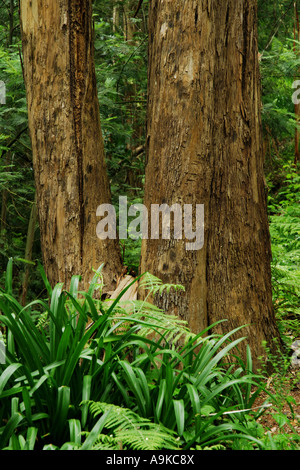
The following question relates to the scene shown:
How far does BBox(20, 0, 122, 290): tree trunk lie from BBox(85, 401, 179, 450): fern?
5.08 ft

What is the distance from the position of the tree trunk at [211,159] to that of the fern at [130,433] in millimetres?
1043

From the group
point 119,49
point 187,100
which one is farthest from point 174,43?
point 119,49

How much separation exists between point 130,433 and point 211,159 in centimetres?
200

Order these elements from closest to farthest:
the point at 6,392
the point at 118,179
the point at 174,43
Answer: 1. the point at 6,392
2. the point at 174,43
3. the point at 118,179

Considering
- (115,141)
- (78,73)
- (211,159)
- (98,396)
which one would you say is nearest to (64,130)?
(78,73)

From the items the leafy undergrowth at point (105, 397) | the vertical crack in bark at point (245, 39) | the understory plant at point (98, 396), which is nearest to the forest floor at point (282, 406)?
the leafy undergrowth at point (105, 397)

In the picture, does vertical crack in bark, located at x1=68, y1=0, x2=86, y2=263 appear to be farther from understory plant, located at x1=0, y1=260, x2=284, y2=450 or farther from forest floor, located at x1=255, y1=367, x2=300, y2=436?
forest floor, located at x1=255, y1=367, x2=300, y2=436

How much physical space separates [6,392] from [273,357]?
2.06 metres

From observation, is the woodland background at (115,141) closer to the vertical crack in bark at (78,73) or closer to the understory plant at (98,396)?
the vertical crack in bark at (78,73)

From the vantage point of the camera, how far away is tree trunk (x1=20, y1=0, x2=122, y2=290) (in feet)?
11.9

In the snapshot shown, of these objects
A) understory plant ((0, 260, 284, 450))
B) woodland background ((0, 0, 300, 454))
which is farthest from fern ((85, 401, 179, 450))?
woodland background ((0, 0, 300, 454))

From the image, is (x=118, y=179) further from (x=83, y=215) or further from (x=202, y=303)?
(x=202, y=303)

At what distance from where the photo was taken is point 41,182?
375 cm
